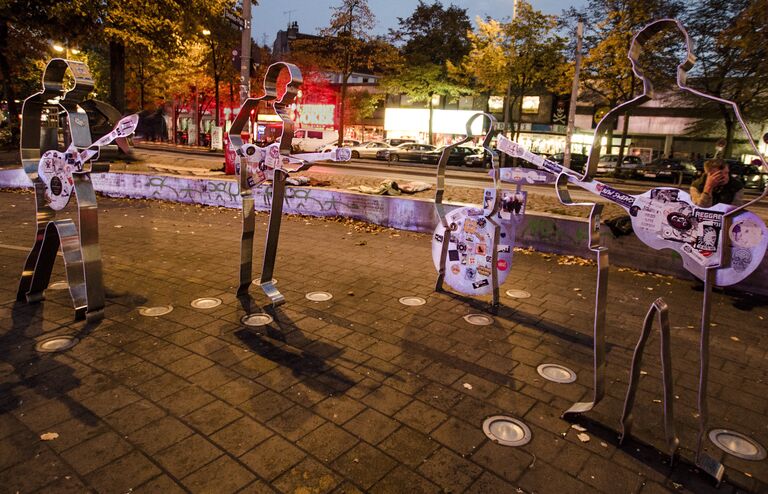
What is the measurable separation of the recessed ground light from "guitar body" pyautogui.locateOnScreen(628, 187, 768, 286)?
2377 millimetres

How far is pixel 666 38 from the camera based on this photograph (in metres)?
24.6

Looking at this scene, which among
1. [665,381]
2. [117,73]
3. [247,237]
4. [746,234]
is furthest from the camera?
[117,73]

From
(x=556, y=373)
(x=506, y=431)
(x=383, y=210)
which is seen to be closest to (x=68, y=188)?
(x=506, y=431)

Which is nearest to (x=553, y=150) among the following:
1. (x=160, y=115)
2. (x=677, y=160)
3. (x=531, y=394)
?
(x=677, y=160)

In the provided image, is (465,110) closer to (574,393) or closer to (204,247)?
(204,247)

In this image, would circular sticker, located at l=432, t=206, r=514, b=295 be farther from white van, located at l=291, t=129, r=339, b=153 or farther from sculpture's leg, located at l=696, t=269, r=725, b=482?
white van, located at l=291, t=129, r=339, b=153

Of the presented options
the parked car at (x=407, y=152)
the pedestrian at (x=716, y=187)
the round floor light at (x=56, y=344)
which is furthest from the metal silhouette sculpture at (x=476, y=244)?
the parked car at (x=407, y=152)

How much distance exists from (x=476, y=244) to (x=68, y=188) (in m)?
4.63

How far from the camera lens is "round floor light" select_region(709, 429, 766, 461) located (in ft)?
10.9

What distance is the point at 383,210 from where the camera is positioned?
34.6ft

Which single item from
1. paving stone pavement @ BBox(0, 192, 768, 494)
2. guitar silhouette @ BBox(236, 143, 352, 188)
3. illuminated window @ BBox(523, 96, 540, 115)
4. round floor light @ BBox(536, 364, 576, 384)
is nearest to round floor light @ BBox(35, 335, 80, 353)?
paving stone pavement @ BBox(0, 192, 768, 494)

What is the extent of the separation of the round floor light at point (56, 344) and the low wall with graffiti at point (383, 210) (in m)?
4.56

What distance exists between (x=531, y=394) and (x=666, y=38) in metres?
27.1

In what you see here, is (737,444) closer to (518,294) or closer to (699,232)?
(699,232)
